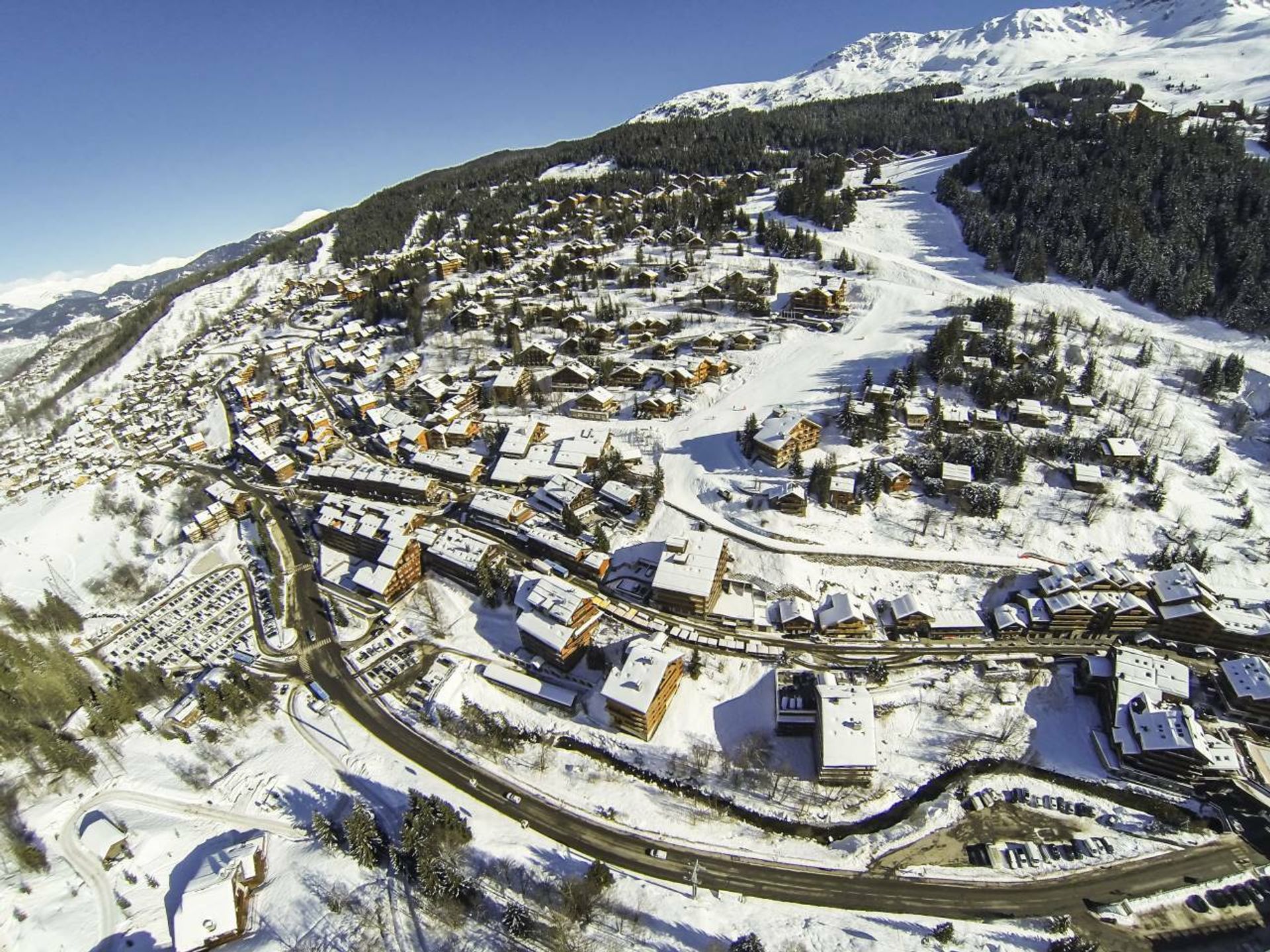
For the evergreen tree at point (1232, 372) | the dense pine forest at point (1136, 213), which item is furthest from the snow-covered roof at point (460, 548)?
the dense pine forest at point (1136, 213)

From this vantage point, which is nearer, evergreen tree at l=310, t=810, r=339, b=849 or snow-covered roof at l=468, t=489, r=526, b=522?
evergreen tree at l=310, t=810, r=339, b=849

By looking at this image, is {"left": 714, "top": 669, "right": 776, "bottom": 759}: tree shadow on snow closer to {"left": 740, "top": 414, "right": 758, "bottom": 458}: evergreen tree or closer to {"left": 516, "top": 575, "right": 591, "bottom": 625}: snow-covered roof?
{"left": 516, "top": 575, "right": 591, "bottom": 625}: snow-covered roof

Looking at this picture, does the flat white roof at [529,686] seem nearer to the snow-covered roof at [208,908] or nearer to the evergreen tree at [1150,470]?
the snow-covered roof at [208,908]

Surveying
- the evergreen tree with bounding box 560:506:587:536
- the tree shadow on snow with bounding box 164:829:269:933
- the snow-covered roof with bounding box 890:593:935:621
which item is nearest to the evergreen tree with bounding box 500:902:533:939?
the tree shadow on snow with bounding box 164:829:269:933

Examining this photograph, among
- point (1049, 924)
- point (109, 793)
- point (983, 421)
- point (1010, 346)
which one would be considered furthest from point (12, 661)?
point (1010, 346)

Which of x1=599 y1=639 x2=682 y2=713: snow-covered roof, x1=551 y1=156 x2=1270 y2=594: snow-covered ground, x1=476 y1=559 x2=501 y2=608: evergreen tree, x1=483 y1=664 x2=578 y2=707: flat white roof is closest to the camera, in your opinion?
x1=599 y1=639 x2=682 y2=713: snow-covered roof
